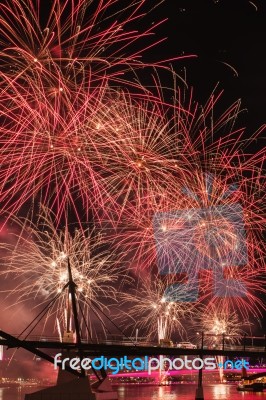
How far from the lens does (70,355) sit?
49.2 m

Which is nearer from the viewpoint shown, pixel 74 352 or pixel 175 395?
pixel 74 352

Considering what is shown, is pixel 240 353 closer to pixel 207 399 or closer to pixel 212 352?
pixel 212 352

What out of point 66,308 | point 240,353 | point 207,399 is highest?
point 66,308

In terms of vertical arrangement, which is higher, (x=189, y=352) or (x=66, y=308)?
(x=66, y=308)

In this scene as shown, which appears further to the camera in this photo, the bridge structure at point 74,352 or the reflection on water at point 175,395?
the reflection on water at point 175,395

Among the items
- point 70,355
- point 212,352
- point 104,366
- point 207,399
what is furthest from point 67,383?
point 207,399

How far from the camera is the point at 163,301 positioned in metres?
66.1

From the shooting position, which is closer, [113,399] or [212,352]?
[212,352]

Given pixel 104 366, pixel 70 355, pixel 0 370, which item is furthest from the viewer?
pixel 0 370

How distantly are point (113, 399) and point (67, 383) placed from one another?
16284 millimetres

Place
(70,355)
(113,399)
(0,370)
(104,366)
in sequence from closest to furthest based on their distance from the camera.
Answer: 1. (70,355)
2. (104,366)
3. (113,399)
4. (0,370)

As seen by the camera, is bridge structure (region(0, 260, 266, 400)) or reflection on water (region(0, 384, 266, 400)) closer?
bridge structure (region(0, 260, 266, 400))

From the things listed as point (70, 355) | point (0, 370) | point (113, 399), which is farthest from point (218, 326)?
point (0, 370)

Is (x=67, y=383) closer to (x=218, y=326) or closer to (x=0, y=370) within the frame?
(x=218, y=326)
